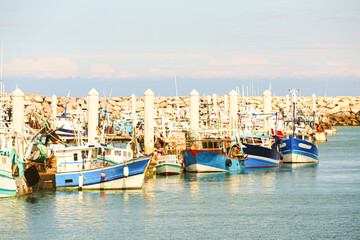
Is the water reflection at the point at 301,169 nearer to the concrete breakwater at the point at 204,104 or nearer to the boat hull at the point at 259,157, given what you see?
the boat hull at the point at 259,157

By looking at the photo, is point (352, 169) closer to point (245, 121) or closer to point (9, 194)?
point (245, 121)

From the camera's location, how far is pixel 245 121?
2542 inches

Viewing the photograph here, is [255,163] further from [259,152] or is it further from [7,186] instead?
[7,186]

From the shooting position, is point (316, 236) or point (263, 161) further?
point (263, 161)

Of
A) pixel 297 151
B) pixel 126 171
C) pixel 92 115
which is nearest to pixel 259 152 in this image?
pixel 297 151

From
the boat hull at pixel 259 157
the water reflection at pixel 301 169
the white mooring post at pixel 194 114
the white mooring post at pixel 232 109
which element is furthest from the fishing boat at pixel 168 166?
the water reflection at pixel 301 169

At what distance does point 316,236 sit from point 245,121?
36439 mm

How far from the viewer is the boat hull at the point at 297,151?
6138 cm

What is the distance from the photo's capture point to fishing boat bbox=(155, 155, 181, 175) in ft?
159

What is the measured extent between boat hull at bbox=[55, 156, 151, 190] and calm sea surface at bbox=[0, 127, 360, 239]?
23.6 inches

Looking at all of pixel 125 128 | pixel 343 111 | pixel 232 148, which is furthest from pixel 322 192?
pixel 343 111

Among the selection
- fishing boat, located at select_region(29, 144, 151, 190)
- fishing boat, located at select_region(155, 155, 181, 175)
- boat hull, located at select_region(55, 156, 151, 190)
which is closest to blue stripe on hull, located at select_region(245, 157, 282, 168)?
fishing boat, located at select_region(155, 155, 181, 175)

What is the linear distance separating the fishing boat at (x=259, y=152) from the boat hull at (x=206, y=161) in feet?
15.4

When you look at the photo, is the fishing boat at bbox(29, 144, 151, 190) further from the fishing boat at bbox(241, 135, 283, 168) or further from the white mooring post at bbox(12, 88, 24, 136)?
the fishing boat at bbox(241, 135, 283, 168)
